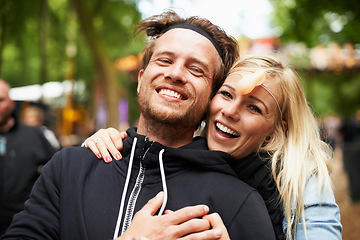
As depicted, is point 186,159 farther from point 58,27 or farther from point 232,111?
point 58,27

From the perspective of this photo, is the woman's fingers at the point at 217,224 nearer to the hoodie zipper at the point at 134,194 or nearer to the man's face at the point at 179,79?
the hoodie zipper at the point at 134,194

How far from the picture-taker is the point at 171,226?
1819mm

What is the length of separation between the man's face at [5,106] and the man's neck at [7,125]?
6cm

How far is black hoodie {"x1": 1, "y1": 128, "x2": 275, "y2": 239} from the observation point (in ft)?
6.35

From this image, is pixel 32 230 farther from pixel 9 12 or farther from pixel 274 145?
pixel 9 12

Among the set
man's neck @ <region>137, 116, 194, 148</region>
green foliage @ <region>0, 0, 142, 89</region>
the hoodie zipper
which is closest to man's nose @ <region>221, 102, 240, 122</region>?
man's neck @ <region>137, 116, 194, 148</region>

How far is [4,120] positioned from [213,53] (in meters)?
3.41

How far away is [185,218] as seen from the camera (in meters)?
1.86

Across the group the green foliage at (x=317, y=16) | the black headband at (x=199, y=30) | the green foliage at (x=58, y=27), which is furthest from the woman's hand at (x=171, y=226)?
the green foliage at (x=58, y=27)

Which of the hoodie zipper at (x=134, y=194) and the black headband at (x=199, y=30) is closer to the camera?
the hoodie zipper at (x=134, y=194)

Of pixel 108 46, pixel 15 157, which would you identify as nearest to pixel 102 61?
pixel 108 46

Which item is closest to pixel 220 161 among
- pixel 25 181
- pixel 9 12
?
pixel 25 181

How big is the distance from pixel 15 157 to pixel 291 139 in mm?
3575

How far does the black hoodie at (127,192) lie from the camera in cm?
194
